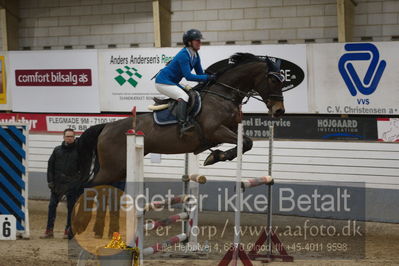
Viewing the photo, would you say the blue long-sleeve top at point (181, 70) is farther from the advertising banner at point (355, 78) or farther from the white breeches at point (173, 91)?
the advertising banner at point (355, 78)

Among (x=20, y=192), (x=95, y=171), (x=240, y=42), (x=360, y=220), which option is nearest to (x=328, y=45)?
(x=240, y=42)

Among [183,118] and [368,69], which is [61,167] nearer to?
[183,118]

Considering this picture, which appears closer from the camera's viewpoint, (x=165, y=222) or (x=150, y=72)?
(x=165, y=222)

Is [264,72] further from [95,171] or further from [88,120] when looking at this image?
[88,120]

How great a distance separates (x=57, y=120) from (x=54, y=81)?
77 cm

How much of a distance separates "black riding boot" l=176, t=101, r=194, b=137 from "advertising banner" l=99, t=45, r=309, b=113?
3652 mm

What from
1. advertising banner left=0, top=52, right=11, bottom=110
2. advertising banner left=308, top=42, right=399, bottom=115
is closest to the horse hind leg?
advertising banner left=308, top=42, right=399, bottom=115

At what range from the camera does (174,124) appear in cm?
648

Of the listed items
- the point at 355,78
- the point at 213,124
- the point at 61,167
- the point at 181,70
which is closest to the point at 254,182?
the point at 213,124

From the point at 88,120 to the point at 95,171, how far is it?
4.09 metres

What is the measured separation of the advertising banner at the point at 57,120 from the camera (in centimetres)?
1108

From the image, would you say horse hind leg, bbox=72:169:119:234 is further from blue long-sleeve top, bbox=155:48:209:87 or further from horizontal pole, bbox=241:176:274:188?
horizontal pole, bbox=241:176:274:188

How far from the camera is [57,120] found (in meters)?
11.4

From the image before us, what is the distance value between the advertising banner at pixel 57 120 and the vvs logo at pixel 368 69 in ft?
13.9
